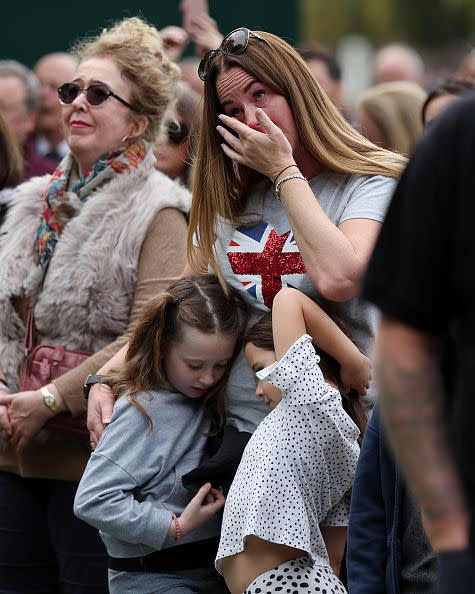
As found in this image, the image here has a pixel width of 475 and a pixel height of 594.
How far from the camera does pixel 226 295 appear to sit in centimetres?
334

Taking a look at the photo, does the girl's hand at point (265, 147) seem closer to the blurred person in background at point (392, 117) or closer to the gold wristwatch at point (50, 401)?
the gold wristwatch at point (50, 401)

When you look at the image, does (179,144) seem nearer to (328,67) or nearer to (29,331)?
(29,331)

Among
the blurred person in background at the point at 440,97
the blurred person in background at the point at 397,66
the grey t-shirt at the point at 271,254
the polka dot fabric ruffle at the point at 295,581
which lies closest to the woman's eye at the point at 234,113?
the grey t-shirt at the point at 271,254

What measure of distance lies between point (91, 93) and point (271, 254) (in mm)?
1242

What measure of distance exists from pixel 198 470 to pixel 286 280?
1.96 feet

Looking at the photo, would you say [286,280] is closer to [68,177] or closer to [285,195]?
[285,195]

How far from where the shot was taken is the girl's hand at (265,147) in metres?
3.12

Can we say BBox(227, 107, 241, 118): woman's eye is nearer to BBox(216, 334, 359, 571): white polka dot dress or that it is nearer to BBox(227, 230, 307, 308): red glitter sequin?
BBox(227, 230, 307, 308): red glitter sequin

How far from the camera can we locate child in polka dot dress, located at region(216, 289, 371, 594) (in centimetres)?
293

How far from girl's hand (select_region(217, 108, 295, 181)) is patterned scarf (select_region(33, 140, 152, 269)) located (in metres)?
0.96

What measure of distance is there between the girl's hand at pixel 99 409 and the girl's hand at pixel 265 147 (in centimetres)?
84

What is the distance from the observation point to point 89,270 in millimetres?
3885

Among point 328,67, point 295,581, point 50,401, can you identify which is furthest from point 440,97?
point 295,581

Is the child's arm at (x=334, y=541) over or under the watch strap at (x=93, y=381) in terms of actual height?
under
